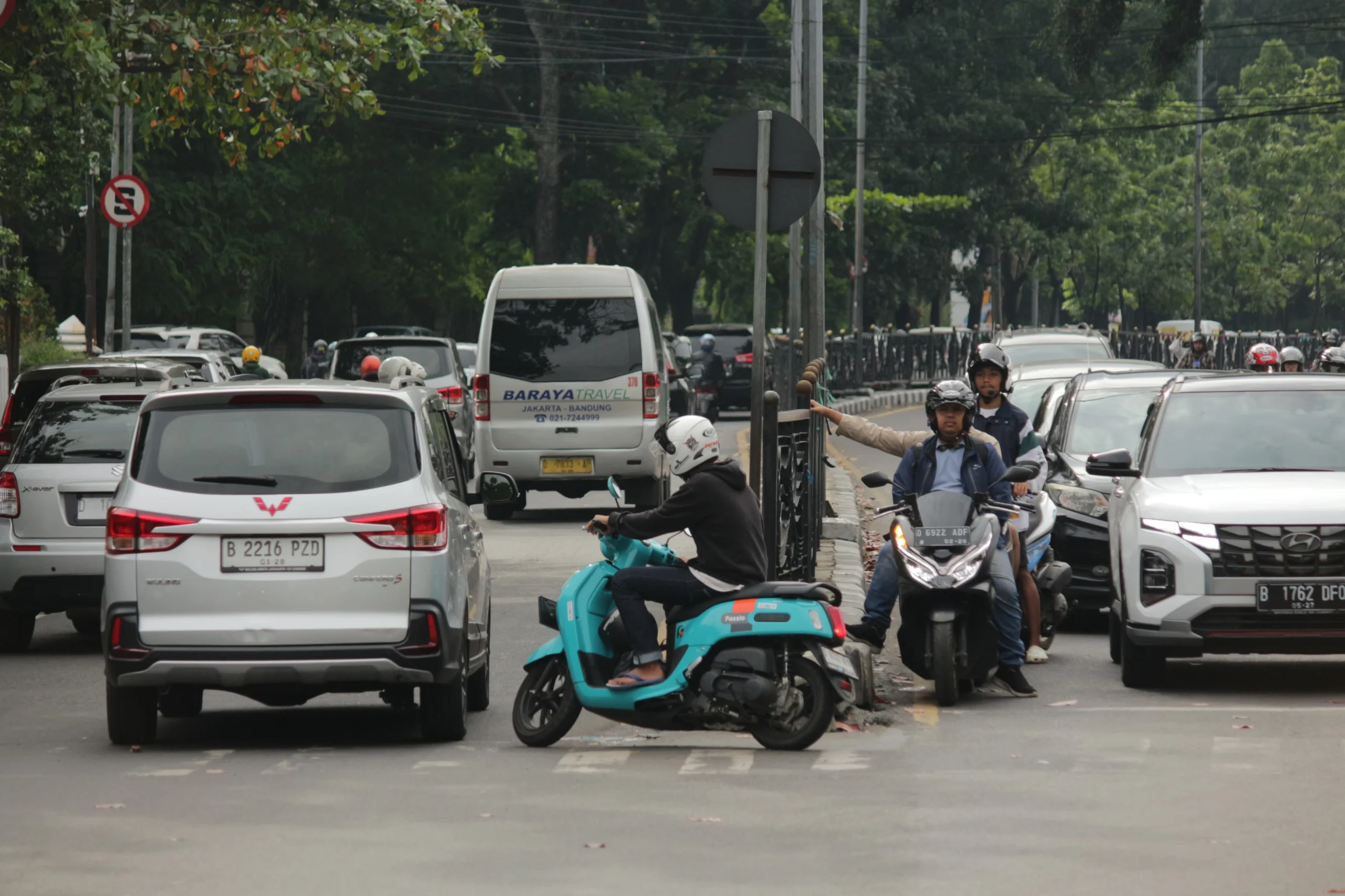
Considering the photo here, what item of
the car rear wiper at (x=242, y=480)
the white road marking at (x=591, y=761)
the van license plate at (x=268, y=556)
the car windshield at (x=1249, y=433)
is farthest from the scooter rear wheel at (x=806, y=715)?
the car windshield at (x=1249, y=433)

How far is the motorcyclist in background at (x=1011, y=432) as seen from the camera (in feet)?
38.7

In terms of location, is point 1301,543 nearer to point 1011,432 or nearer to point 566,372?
point 1011,432

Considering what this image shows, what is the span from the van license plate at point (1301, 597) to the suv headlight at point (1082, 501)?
10.8 ft

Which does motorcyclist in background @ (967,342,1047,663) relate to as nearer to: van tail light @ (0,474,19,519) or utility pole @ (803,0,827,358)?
van tail light @ (0,474,19,519)

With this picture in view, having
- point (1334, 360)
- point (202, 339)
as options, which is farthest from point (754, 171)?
point (202, 339)

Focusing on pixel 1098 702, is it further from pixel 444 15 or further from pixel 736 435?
pixel 736 435

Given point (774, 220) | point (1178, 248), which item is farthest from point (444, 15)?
point (1178, 248)

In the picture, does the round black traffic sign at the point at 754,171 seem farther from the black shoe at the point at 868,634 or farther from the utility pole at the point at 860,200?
the utility pole at the point at 860,200

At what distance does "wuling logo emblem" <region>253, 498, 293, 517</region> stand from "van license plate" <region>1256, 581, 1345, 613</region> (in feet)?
15.8

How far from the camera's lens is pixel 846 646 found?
34.9 ft

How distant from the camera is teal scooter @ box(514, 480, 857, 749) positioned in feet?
29.5

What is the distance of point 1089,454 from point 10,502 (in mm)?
7217

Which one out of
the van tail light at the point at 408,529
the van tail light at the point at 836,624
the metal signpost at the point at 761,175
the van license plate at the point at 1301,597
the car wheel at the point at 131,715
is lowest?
the car wheel at the point at 131,715

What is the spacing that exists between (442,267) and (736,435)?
22324 millimetres
